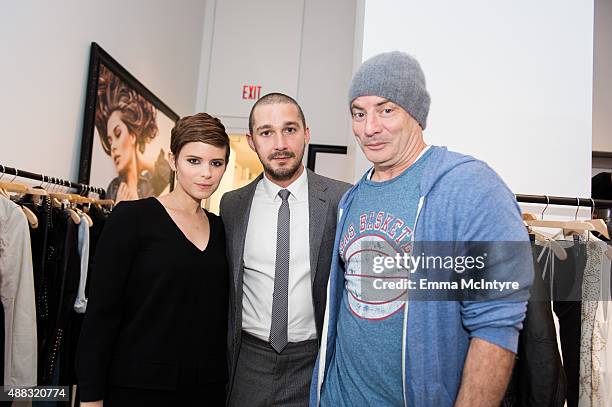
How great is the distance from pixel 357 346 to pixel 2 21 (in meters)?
2.21

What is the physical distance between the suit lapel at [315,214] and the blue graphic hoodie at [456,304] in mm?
575

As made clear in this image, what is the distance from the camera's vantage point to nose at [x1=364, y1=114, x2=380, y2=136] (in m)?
1.30

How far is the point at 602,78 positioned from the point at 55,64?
16.0ft

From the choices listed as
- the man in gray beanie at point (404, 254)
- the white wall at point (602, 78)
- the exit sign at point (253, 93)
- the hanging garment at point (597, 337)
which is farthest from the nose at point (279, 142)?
the white wall at point (602, 78)

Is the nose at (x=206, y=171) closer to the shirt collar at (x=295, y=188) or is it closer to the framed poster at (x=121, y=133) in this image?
the shirt collar at (x=295, y=188)

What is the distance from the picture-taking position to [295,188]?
6.05ft

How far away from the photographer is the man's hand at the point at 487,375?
1.04 meters

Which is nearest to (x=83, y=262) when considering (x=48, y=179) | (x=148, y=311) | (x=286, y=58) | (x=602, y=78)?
(x=48, y=179)

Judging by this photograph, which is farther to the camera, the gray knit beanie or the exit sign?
the exit sign

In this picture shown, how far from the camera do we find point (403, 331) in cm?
116

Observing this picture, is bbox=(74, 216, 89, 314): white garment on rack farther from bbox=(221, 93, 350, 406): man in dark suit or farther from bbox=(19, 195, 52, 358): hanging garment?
bbox=(221, 93, 350, 406): man in dark suit

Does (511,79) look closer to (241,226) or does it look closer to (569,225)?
(569,225)

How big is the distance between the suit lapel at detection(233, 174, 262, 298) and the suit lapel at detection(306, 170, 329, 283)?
249 millimetres
